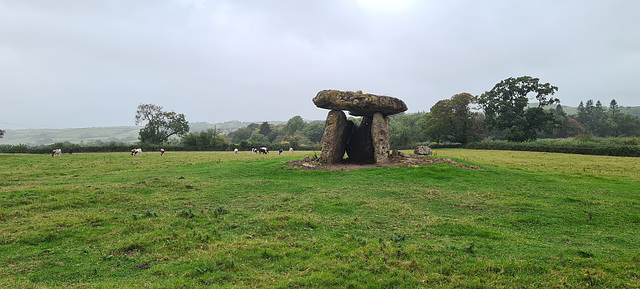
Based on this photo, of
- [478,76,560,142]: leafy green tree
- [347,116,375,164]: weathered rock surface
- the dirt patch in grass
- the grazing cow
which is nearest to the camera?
the dirt patch in grass

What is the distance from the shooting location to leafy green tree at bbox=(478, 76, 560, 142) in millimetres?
47062

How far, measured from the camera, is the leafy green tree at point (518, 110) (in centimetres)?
4706

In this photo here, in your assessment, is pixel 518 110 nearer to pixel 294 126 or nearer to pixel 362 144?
pixel 362 144

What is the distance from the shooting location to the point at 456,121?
5022 centimetres

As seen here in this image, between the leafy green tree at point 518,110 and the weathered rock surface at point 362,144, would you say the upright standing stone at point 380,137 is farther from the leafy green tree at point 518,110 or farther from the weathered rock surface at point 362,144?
the leafy green tree at point 518,110

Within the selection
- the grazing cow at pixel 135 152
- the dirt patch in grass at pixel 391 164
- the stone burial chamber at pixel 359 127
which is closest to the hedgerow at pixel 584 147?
the dirt patch in grass at pixel 391 164

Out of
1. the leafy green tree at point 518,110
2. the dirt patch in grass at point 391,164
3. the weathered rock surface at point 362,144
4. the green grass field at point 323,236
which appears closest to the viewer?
the green grass field at point 323,236

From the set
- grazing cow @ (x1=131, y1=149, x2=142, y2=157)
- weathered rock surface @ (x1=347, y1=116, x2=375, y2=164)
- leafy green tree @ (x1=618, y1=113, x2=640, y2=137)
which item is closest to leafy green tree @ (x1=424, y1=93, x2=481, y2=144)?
weathered rock surface @ (x1=347, y1=116, x2=375, y2=164)

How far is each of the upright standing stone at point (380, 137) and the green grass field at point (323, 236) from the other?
647 centimetres

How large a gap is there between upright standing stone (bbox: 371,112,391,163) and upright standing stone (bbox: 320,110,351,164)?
203cm

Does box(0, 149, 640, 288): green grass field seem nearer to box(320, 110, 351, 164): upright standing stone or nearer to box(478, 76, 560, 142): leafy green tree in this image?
box(320, 110, 351, 164): upright standing stone

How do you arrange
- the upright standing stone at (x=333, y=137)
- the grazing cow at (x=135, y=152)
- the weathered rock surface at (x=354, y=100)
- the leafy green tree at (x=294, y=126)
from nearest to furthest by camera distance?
the weathered rock surface at (x=354, y=100)
the upright standing stone at (x=333, y=137)
the grazing cow at (x=135, y=152)
the leafy green tree at (x=294, y=126)

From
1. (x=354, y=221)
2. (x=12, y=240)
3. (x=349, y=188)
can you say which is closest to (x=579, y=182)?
(x=349, y=188)

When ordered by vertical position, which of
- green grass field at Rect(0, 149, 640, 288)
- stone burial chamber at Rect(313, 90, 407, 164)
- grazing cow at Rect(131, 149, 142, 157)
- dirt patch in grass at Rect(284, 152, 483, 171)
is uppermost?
stone burial chamber at Rect(313, 90, 407, 164)
